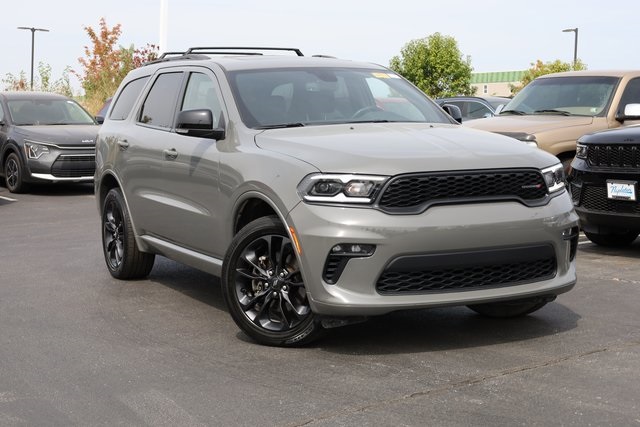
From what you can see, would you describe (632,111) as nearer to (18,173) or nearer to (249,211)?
(249,211)

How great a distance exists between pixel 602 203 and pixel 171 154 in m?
4.30

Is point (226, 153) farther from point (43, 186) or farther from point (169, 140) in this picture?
point (43, 186)

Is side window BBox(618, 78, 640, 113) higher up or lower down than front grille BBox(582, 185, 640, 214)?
higher up

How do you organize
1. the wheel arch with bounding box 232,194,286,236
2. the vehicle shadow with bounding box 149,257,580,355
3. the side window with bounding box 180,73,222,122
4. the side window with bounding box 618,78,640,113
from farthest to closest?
the side window with bounding box 618,78,640,113, the side window with bounding box 180,73,222,122, the wheel arch with bounding box 232,194,286,236, the vehicle shadow with bounding box 149,257,580,355

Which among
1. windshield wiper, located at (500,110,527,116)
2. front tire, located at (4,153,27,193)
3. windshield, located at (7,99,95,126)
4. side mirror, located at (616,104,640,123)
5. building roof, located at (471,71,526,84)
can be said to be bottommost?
front tire, located at (4,153,27,193)

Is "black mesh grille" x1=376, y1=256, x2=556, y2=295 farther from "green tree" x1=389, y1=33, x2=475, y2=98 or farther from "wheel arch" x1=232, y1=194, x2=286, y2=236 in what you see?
"green tree" x1=389, y1=33, x2=475, y2=98

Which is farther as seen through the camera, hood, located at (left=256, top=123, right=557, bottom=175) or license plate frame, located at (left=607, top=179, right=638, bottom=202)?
license plate frame, located at (left=607, top=179, right=638, bottom=202)

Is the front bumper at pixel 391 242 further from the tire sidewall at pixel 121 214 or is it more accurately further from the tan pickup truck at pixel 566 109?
the tan pickup truck at pixel 566 109

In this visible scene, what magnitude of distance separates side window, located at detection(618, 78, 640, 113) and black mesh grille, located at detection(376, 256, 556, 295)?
22.7 ft

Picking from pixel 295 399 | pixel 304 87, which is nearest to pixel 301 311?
pixel 295 399

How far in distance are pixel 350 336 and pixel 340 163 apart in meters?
1.21

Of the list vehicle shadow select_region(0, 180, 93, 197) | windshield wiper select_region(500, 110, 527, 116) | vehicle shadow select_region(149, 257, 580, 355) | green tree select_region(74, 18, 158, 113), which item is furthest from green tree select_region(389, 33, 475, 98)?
vehicle shadow select_region(149, 257, 580, 355)

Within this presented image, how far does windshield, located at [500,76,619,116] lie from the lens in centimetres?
1255

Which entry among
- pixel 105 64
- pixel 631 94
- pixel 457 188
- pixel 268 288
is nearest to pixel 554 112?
pixel 631 94
